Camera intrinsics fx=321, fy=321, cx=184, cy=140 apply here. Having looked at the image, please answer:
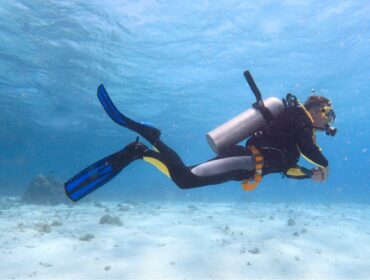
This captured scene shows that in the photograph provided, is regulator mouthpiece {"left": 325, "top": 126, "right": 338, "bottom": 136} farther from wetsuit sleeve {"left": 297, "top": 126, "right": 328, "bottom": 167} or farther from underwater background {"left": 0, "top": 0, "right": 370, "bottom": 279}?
underwater background {"left": 0, "top": 0, "right": 370, "bottom": 279}

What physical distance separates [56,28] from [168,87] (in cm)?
1241

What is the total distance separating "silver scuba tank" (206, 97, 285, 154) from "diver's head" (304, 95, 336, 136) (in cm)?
61

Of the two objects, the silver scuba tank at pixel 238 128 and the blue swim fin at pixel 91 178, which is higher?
the silver scuba tank at pixel 238 128

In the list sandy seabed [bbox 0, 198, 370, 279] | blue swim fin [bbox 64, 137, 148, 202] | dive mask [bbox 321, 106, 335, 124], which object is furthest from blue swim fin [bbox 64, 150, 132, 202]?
sandy seabed [bbox 0, 198, 370, 279]

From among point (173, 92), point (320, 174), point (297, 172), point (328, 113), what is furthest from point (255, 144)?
point (173, 92)

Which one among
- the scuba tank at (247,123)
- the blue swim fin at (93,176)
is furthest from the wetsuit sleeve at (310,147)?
the blue swim fin at (93,176)

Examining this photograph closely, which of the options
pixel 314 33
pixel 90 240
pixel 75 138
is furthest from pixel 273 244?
pixel 75 138

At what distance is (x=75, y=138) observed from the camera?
5603 centimetres

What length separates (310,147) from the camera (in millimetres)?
5027

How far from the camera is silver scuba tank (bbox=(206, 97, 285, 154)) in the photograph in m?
5.21

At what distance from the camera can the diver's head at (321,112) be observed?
5.42 m

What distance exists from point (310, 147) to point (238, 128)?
45.5 inches

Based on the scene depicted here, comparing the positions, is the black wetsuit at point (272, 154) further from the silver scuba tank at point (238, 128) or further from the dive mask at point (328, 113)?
the dive mask at point (328, 113)

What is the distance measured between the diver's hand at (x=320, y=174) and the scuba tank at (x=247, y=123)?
43.4 inches
